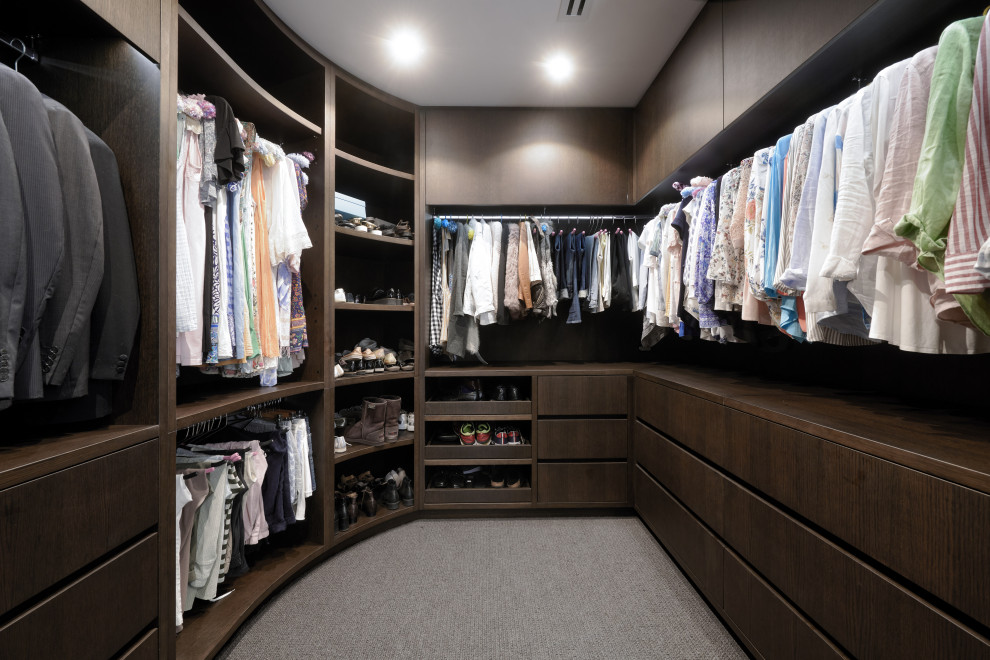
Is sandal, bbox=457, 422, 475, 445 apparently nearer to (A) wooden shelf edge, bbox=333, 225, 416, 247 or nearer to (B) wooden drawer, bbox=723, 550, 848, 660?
(A) wooden shelf edge, bbox=333, 225, 416, 247

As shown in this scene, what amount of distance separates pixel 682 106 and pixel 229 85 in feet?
6.06

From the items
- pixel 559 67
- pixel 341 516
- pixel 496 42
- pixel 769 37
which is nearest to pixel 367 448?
pixel 341 516

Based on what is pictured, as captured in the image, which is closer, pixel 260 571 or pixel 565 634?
pixel 565 634

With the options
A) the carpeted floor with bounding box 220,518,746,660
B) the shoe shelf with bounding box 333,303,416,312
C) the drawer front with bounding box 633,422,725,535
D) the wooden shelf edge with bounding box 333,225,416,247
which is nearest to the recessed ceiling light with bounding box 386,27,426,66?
the wooden shelf edge with bounding box 333,225,416,247

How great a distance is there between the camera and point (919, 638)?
0.76 m

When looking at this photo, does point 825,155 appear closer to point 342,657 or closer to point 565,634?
point 565,634

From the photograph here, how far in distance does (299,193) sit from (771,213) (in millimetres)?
1767

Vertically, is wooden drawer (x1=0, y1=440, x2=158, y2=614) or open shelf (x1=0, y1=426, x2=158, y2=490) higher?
open shelf (x1=0, y1=426, x2=158, y2=490)

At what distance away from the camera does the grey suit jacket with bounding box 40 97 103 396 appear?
0.82 meters

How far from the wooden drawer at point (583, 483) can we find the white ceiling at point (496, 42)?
6.72 ft

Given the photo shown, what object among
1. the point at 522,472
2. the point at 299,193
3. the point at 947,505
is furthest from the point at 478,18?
the point at 522,472

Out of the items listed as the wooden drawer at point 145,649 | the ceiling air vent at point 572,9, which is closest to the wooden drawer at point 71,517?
the wooden drawer at point 145,649

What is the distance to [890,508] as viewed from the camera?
0.81 meters

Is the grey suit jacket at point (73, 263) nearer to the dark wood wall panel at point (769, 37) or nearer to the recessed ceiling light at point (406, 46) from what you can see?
the recessed ceiling light at point (406, 46)
